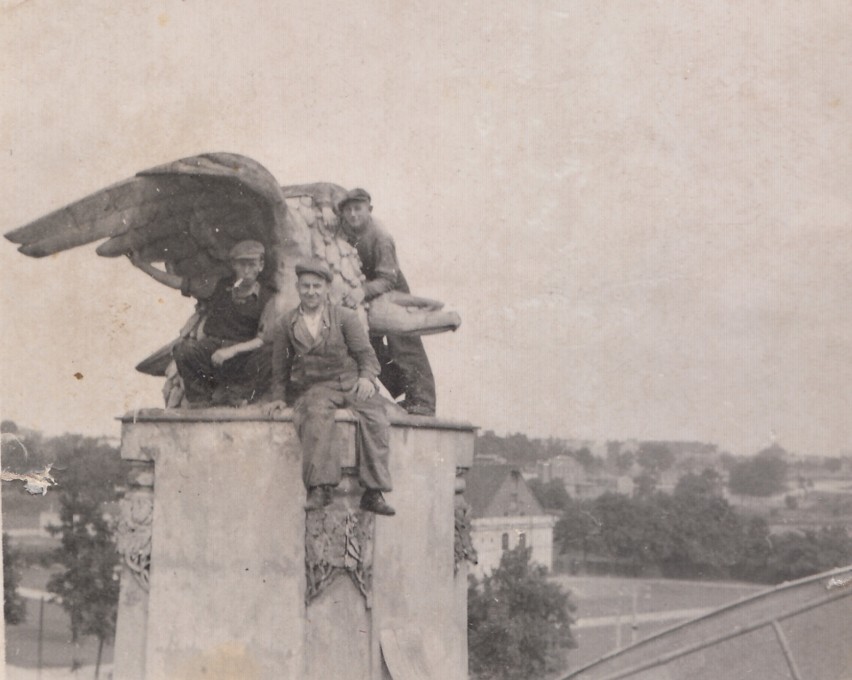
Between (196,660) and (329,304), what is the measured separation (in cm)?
193

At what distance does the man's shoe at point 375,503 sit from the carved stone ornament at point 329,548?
0.25 feet

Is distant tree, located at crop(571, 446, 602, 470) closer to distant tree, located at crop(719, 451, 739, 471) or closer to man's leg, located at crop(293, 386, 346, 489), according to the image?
distant tree, located at crop(719, 451, 739, 471)

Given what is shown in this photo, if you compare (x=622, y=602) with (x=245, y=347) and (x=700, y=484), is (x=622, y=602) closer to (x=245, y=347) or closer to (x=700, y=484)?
(x=700, y=484)

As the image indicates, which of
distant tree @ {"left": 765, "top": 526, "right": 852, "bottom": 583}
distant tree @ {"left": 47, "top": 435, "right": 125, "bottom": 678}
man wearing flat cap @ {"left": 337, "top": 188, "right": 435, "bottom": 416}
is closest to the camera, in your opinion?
man wearing flat cap @ {"left": 337, "top": 188, "right": 435, "bottom": 416}

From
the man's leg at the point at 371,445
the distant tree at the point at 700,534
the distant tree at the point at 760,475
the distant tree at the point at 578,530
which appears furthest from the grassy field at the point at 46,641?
the man's leg at the point at 371,445

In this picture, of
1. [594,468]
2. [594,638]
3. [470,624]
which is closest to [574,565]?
[594,638]

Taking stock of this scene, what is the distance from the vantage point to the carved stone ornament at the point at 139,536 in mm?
5617

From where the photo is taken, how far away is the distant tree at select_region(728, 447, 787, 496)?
1803 cm

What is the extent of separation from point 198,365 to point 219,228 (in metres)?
0.79

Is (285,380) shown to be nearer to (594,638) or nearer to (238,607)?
(238,607)

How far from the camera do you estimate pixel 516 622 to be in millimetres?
28203

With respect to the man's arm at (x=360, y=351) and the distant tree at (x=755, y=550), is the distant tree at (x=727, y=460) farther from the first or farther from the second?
Answer: the man's arm at (x=360, y=351)

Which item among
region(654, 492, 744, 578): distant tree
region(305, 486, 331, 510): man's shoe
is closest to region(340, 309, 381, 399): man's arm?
region(305, 486, 331, 510): man's shoe

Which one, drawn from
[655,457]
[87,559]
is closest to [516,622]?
[655,457]
